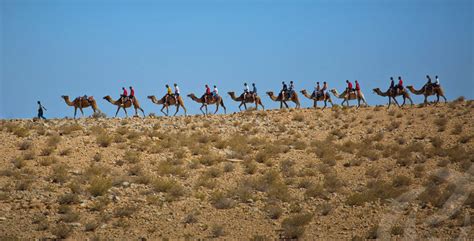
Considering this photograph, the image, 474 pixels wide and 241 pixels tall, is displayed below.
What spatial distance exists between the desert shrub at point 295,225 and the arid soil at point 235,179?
0.12ft

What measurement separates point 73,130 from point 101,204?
11172mm

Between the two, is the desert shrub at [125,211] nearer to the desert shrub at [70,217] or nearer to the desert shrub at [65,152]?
the desert shrub at [70,217]

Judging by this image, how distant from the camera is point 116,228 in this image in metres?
18.9

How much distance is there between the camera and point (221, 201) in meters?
21.2

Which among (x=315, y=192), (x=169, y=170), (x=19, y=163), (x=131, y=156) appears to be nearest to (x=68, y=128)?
(x=131, y=156)

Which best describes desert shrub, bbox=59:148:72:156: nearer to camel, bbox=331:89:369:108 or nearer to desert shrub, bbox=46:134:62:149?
desert shrub, bbox=46:134:62:149

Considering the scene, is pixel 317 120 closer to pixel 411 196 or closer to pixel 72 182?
pixel 411 196

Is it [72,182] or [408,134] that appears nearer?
[72,182]

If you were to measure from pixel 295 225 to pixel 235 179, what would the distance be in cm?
550

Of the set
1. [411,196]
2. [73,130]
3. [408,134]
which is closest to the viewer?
[411,196]

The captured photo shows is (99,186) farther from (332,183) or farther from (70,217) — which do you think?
(332,183)

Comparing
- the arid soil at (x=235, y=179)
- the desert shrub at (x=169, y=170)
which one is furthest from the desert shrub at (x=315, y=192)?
the desert shrub at (x=169, y=170)

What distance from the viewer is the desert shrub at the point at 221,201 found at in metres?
21.1

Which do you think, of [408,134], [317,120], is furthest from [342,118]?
[408,134]
